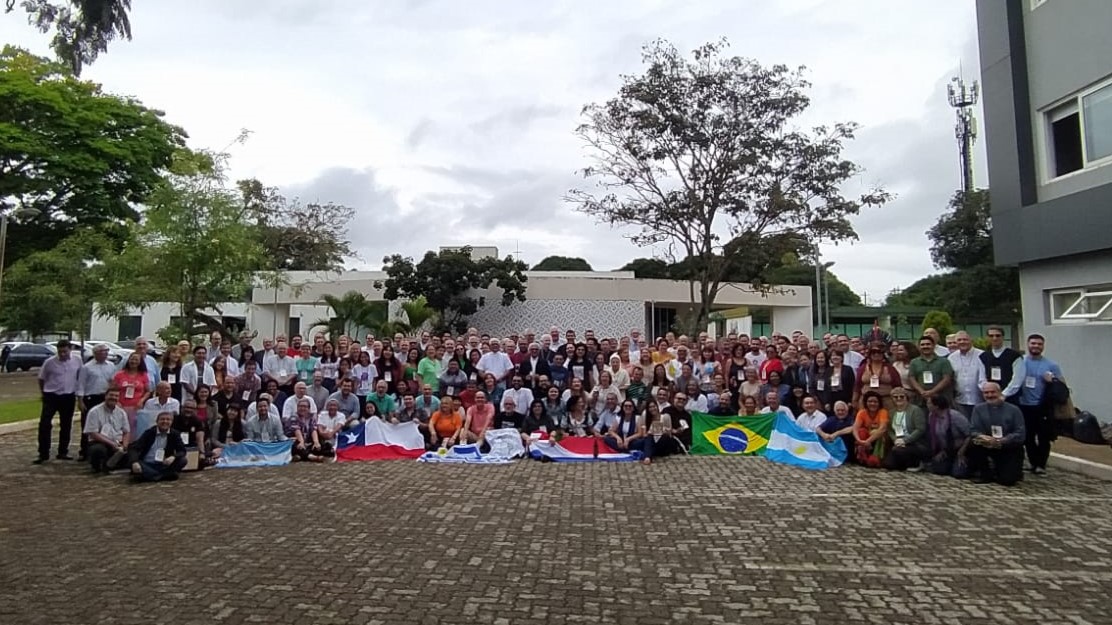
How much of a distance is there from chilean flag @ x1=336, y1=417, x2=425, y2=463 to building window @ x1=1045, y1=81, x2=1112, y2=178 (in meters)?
12.0

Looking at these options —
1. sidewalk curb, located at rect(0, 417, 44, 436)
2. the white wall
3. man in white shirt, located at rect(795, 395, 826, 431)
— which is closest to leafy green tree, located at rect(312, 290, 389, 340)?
sidewalk curb, located at rect(0, 417, 44, 436)

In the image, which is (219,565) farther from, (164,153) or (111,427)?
(164,153)

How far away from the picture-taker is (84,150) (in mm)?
27594

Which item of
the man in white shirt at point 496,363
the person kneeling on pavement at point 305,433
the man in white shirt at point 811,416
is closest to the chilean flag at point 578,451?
the man in white shirt at point 496,363

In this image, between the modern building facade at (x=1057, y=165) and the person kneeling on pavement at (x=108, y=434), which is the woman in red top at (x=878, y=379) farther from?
the person kneeling on pavement at (x=108, y=434)

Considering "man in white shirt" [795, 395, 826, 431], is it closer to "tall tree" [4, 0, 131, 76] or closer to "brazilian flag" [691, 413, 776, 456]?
"brazilian flag" [691, 413, 776, 456]

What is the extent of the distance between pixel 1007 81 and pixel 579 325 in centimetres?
1794

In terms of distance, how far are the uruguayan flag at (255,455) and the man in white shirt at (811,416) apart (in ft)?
24.7

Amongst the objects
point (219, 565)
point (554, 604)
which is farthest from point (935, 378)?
point (219, 565)

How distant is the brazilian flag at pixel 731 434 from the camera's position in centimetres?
1130

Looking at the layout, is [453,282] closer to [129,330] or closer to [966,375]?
[966,375]

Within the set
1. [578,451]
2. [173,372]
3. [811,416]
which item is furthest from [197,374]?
[811,416]

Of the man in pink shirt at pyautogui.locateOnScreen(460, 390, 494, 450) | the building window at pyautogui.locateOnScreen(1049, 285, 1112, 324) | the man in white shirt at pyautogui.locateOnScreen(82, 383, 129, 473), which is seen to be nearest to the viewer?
the man in white shirt at pyautogui.locateOnScreen(82, 383, 129, 473)

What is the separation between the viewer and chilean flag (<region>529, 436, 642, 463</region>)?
10.8 m
